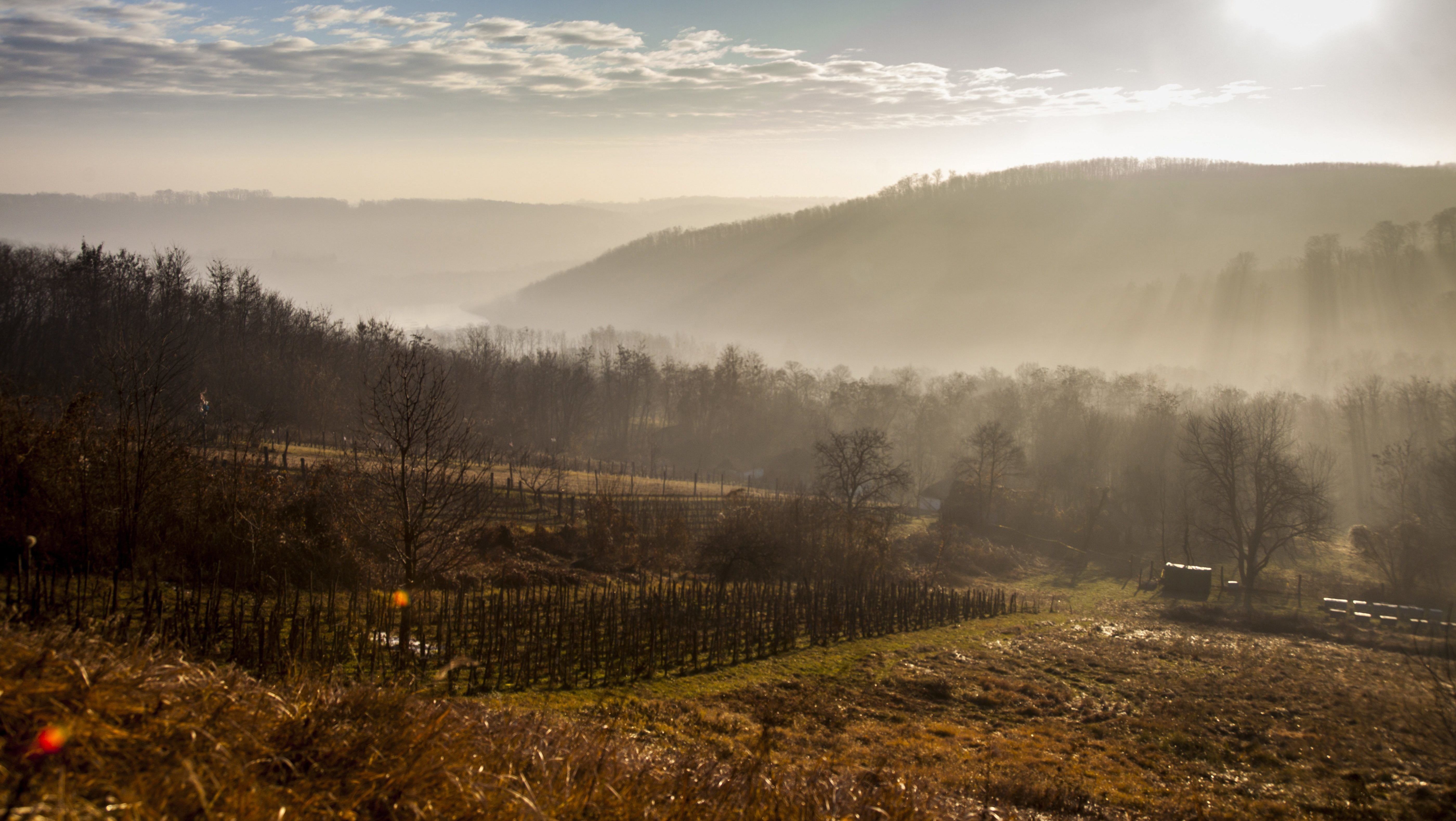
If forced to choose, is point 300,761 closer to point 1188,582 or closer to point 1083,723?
point 1083,723

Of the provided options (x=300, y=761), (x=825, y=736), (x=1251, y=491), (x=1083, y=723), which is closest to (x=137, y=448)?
(x=825, y=736)

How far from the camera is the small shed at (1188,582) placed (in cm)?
4481

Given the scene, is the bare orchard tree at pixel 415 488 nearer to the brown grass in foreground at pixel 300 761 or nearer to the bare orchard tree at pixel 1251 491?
the brown grass in foreground at pixel 300 761

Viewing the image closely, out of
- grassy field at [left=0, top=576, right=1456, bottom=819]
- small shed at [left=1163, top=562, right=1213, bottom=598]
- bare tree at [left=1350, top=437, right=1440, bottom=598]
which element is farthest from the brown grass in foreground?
bare tree at [left=1350, top=437, right=1440, bottom=598]

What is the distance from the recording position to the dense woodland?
64.0 ft

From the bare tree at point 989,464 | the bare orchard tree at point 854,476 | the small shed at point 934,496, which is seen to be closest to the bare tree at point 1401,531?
the bare tree at point 989,464

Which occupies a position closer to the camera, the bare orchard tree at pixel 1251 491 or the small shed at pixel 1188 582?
the small shed at pixel 1188 582

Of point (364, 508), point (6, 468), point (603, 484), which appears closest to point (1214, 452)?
point (603, 484)

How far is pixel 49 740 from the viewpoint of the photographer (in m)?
3.96

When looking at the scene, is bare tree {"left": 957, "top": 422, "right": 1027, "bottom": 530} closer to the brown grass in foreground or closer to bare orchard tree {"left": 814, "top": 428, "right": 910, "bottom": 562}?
bare orchard tree {"left": 814, "top": 428, "right": 910, "bottom": 562}

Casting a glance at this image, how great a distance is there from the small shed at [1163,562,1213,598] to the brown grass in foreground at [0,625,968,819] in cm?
4658

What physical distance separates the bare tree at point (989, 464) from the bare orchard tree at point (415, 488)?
48899 millimetres

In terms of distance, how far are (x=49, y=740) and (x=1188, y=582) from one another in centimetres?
5226

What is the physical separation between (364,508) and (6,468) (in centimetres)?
827
